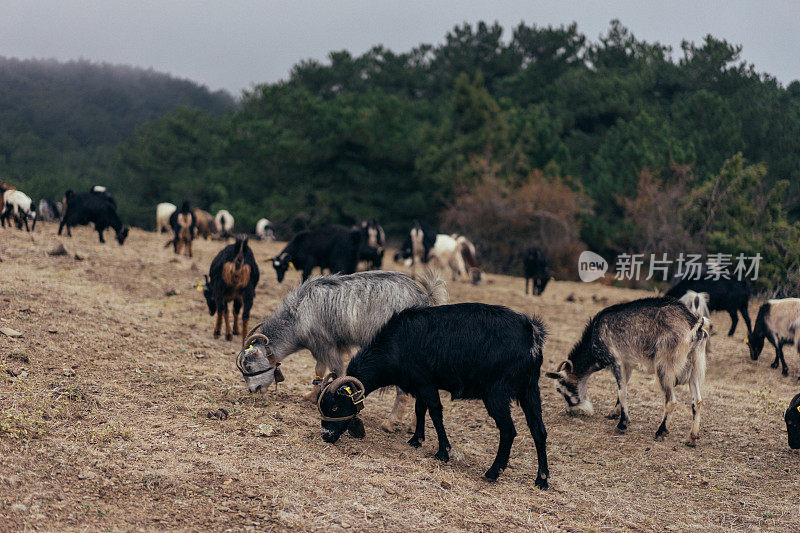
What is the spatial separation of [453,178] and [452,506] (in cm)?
2493

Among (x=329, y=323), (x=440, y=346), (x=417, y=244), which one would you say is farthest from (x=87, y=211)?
(x=440, y=346)

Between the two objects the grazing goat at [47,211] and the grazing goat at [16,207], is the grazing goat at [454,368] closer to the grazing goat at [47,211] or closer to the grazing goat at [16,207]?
the grazing goat at [16,207]

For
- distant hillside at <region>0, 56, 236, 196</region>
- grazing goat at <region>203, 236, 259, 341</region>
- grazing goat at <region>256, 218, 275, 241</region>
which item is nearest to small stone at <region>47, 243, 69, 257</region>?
grazing goat at <region>203, 236, 259, 341</region>

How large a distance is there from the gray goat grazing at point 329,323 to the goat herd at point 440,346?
12 mm

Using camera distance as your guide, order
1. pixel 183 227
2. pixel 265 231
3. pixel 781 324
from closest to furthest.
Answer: pixel 781 324
pixel 183 227
pixel 265 231

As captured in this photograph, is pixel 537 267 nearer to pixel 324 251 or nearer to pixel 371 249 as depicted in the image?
pixel 371 249

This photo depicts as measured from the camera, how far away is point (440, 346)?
583cm

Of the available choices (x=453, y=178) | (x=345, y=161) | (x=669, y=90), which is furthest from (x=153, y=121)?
(x=669, y=90)

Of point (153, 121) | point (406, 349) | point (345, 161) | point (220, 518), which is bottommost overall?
point (220, 518)

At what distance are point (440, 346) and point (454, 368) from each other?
0.80 feet

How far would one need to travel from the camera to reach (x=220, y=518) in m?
4.47

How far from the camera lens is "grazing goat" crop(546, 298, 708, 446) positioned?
7074 mm

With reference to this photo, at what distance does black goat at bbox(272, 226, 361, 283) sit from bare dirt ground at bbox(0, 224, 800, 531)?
9.91 feet

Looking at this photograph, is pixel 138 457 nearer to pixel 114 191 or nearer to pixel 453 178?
pixel 453 178
